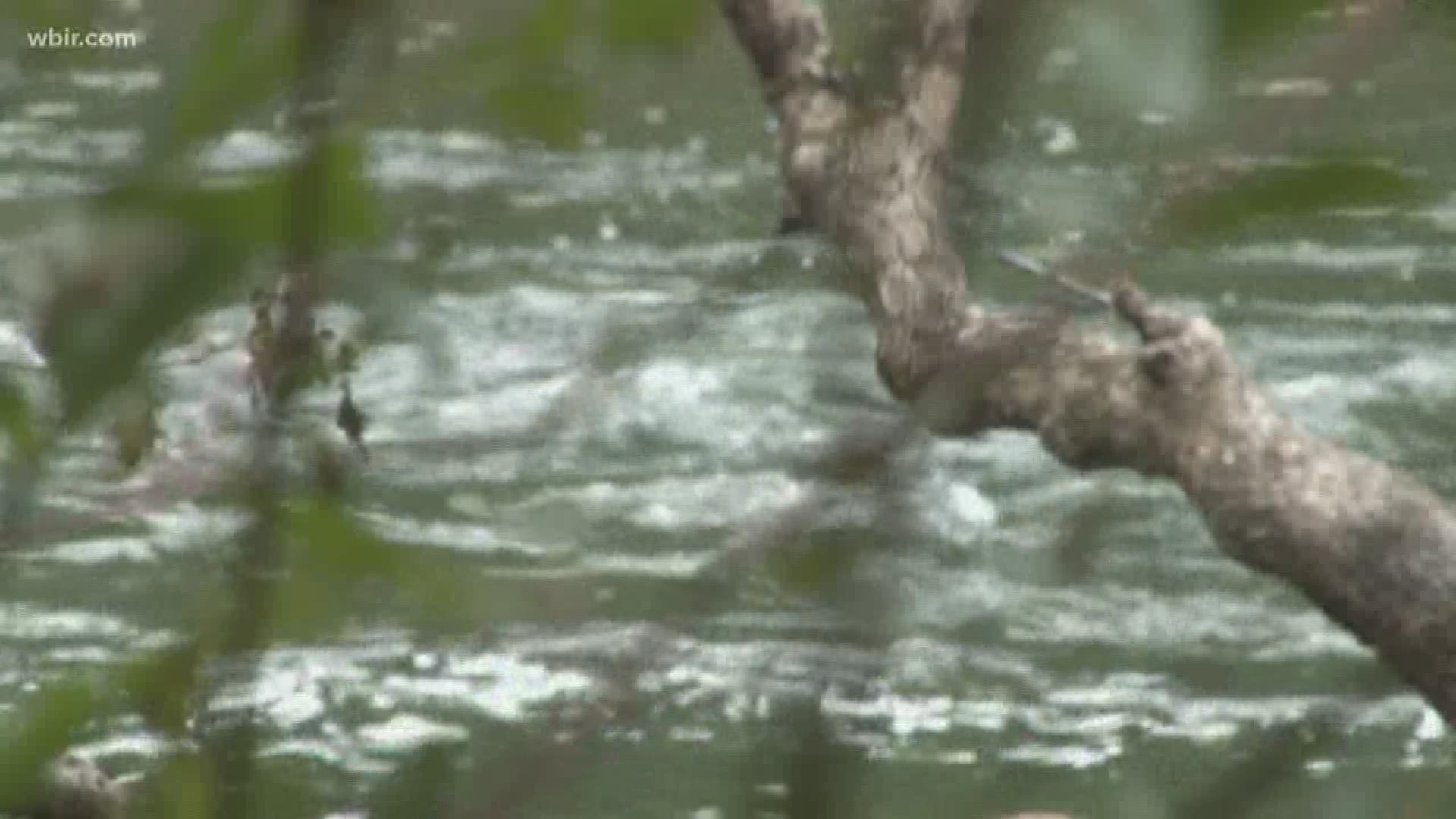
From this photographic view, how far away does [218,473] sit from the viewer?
935 mm

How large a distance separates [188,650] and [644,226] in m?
4.54

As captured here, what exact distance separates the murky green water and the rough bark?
0.07 m

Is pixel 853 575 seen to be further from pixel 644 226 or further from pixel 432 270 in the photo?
pixel 644 226

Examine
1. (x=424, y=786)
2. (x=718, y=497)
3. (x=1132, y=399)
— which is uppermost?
(x=424, y=786)

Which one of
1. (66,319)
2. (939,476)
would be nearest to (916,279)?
(66,319)

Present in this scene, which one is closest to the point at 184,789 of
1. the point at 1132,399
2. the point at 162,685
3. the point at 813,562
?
the point at 162,685

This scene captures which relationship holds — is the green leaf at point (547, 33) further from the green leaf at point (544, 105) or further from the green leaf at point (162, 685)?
the green leaf at point (162, 685)

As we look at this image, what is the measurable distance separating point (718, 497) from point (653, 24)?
12.3 feet

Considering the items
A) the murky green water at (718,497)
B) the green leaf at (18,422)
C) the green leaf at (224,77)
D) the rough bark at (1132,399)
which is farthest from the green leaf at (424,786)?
the rough bark at (1132,399)

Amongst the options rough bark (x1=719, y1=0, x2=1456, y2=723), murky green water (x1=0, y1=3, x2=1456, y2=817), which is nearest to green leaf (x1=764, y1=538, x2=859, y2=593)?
murky green water (x1=0, y1=3, x2=1456, y2=817)

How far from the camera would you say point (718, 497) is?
4551 mm

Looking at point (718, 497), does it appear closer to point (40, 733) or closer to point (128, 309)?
point (40, 733)

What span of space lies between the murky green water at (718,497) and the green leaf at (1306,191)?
0.02m

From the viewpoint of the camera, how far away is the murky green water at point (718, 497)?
0.88 m
